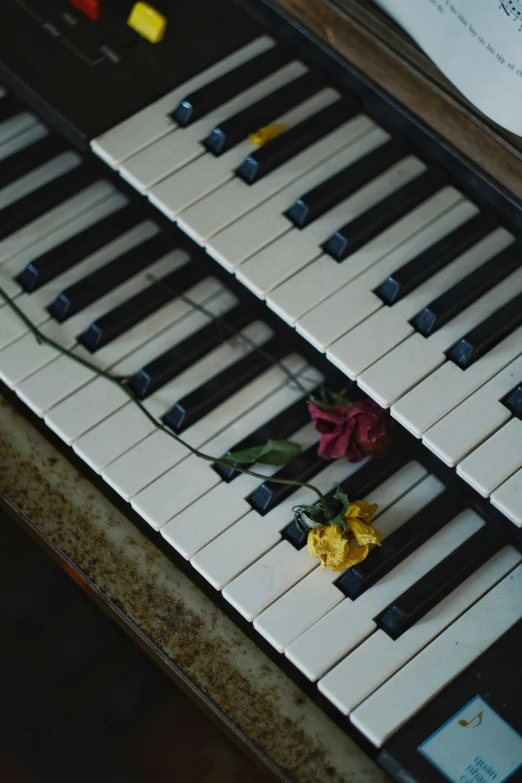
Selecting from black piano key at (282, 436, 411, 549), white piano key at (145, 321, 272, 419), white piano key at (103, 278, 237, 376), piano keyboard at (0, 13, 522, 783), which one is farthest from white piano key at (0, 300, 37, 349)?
black piano key at (282, 436, 411, 549)

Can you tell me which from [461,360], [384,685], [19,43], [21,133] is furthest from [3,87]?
[384,685]

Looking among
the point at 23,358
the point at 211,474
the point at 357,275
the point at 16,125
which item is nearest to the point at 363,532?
the point at 211,474

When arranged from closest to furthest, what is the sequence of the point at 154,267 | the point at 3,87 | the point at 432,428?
the point at 432,428, the point at 154,267, the point at 3,87

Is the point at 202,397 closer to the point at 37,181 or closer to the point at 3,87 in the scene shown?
the point at 37,181

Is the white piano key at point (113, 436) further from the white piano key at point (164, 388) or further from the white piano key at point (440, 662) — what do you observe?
the white piano key at point (440, 662)

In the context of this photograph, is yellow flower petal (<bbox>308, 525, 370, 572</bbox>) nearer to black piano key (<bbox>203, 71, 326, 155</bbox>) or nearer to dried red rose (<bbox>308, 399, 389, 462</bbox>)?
dried red rose (<bbox>308, 399, 389, 462</bbox>)
